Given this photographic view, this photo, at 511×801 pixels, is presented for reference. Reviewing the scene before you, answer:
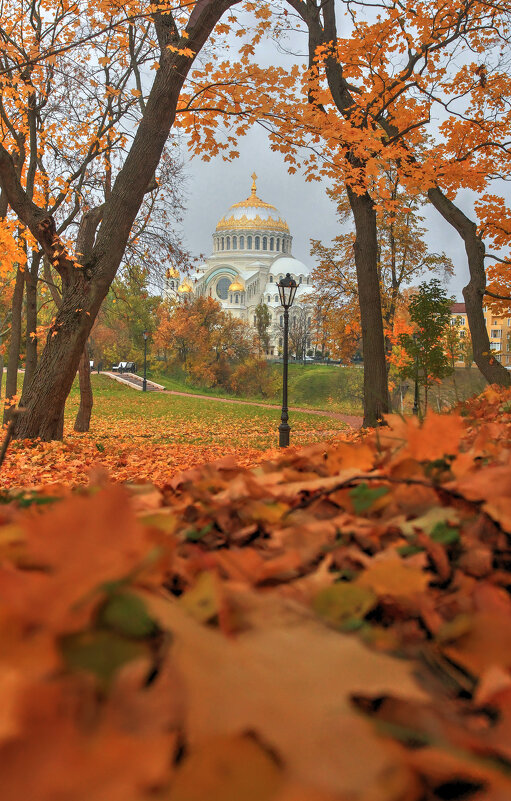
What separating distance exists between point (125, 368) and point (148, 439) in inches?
1716

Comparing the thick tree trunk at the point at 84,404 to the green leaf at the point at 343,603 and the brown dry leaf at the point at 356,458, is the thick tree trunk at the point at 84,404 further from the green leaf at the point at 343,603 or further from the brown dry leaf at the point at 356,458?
the green leaf at the point at 343,603

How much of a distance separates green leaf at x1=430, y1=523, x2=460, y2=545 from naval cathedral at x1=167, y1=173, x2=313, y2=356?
90.4 metres

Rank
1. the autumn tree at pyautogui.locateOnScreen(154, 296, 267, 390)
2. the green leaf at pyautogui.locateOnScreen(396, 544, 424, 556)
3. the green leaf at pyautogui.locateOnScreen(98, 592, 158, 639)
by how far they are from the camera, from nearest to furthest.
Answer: the green leaf at pyautogui.locateOnScreen(98, 592, 158, 639)
the green leaf at pyautogui.locateOnScreen(396, 544, 424, 556)
the autumn tree at pyautogui.locateOnScreen(154, 296, 267, 390)

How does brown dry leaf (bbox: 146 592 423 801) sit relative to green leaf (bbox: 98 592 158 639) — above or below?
below

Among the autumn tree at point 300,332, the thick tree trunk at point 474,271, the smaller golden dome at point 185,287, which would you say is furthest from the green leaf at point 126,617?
the autumn tree at point 300,332

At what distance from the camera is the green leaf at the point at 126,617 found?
0.58 m

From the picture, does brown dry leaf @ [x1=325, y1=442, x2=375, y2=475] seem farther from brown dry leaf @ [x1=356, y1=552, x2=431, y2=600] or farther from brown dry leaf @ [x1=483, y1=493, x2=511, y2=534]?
brown dry leaf @ [x1=356, y1=552, x2=431, y2=600]

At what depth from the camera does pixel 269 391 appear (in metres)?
41.8

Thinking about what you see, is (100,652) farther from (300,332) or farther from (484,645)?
(300,332)

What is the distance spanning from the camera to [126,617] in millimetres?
584

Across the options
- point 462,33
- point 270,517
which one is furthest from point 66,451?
point 462,33

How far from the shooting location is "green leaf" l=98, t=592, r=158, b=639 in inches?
22.8

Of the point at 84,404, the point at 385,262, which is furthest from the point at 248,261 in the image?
the point at 84,404

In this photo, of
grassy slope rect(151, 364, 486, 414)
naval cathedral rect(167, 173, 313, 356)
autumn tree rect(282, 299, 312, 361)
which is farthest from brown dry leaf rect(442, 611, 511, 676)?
naval cathedral rect(167, 173, 313, 356)
